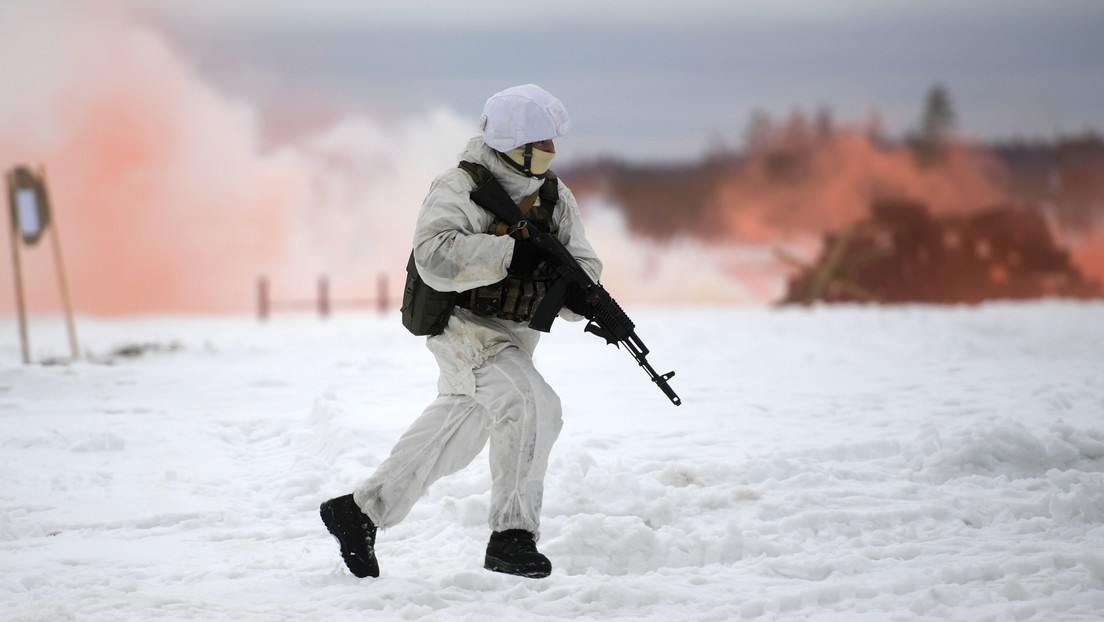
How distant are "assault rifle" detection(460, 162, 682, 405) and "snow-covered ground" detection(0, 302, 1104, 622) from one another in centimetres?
92

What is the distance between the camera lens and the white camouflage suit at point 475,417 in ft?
14.2

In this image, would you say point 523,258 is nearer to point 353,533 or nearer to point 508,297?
point 508,297

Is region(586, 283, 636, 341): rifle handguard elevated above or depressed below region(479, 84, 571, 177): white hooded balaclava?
below

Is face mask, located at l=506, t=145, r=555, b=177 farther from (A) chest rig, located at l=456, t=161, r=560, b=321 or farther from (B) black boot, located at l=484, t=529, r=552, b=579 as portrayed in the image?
(B) black boot, located at l=484, t=529, r=552, b=579

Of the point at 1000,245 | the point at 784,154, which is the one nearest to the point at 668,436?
the point at 784,154

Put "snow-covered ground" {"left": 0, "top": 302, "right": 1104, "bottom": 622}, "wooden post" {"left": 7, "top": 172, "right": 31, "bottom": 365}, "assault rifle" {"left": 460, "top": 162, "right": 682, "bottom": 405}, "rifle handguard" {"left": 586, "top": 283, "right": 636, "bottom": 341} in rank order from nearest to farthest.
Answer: "snow-covered ground" {"left": 0, "top": 302, "right": 1104, "bottom": 622} → "assault rifle" {"left": 460, "top": 162, "right": 682, "bottom": 405} → "rifle handguard" {"left": 586, "top": 283, "right": 636, "bottom": 341} → "wooden post" {"left": 7, "top": 172, "right": 31, "bottom": 365}

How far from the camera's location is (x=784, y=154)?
66.6 feet

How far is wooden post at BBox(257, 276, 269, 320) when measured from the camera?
74.9ft

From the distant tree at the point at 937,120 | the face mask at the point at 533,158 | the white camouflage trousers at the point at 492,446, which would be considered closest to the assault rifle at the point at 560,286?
the face mask at the point at 533,158

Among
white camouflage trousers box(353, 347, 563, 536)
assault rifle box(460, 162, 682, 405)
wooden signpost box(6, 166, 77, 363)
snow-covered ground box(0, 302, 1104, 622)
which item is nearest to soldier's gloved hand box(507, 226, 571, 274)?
assault rifle box(460, 162, 682, 405)

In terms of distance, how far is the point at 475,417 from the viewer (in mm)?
4387

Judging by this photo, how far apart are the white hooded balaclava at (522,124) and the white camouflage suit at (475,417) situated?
80 mm

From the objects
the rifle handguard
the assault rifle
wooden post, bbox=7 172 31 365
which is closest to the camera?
the assault rifle

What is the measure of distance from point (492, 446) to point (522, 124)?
1204 mm
